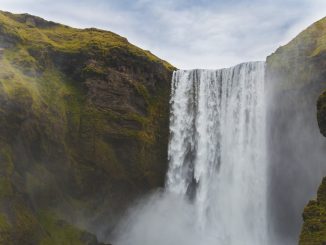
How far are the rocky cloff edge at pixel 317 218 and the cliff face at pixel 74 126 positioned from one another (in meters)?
24.5

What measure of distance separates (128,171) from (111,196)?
10.5 feet

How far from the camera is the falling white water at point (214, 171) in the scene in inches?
1833

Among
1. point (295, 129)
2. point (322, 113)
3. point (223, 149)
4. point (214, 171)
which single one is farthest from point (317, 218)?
point (223, 149)

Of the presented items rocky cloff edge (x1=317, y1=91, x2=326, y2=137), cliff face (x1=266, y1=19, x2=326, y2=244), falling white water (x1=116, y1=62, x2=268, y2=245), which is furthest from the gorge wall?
rocky cloff edge (x1=317, y1=91, x2=326, y2=137)

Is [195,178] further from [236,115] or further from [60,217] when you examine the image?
[60,217]

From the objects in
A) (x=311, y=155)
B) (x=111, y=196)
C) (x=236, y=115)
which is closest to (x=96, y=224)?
(x=111, y=196)

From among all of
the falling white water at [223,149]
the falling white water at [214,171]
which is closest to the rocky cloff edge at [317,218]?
the falling white water at [214,171]

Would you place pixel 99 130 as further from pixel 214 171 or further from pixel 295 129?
pixel 295 129

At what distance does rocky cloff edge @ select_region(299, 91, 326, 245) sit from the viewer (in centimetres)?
1698

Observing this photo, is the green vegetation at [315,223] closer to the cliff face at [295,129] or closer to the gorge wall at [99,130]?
the gorge wall at [99,130]

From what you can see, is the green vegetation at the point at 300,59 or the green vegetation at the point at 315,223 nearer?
the green vegetation at the point at 315,223

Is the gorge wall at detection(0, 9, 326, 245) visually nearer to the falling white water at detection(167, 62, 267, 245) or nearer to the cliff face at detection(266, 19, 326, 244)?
the cliff face at detection(266, 19, 326, 244)

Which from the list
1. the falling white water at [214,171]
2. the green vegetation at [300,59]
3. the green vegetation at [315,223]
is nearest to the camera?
the green vegetation at [315,223]

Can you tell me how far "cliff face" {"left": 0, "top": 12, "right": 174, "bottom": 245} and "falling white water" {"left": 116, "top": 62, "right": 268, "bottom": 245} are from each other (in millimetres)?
2215
